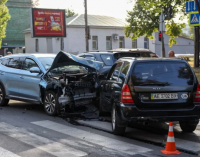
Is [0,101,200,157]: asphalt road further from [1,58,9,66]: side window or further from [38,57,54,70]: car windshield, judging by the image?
[1,58,9,66]: side window

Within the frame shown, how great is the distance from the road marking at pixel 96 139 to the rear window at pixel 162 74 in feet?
3.85

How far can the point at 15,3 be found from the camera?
6575 centimetres

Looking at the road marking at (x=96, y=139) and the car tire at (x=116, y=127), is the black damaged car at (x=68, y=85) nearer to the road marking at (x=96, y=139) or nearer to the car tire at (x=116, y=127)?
the road marking at (x=96, y=139)

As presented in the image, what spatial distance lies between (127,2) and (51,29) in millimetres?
10406

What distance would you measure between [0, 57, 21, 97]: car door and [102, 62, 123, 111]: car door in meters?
3.77

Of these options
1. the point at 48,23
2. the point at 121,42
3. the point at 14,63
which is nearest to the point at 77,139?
the point at 14,63

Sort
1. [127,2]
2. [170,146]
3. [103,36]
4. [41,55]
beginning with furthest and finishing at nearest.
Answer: [103,36]
[127,2]
[41,55]
[170,146]

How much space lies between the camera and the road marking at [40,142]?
6531 mm

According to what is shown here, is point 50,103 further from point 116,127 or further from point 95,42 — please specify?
point 95,42

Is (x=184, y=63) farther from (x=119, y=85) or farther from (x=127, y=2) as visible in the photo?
(x=127, y=2)

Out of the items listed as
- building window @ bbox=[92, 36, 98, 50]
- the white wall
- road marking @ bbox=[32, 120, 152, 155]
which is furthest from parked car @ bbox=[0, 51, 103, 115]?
building window @ bbox=[92, 36, 98, 50]

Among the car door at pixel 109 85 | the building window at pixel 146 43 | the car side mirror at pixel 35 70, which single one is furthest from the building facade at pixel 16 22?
the car door at pixel 109 85

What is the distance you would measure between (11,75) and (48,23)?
20544 mm

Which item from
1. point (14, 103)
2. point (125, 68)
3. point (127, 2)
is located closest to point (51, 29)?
point (127, 2)
